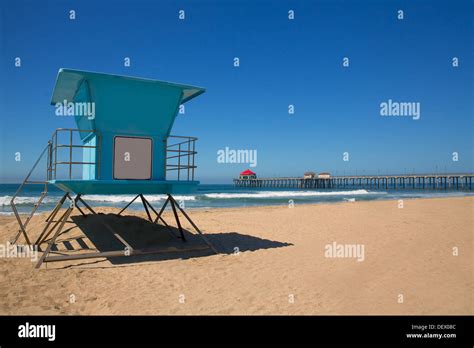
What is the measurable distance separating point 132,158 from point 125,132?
717mm

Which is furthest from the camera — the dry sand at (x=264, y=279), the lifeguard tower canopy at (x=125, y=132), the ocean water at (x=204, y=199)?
the ocean water at (x=204, y=199)

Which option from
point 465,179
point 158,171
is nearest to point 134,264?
point 158,171

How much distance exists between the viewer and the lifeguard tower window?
30.0ft

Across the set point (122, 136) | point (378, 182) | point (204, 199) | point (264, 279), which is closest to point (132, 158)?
point (122, 136)

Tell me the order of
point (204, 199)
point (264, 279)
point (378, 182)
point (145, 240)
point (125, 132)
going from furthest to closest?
1. point (378, 182)
2. point (204, 199)
3. point (145, 240)
4. point (125, 132)
5. point (264, 279)

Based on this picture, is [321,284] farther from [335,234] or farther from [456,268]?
[335,234]

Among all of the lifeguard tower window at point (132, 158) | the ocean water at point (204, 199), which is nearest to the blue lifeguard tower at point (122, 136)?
the lifeguard tower window at point (132, 158)

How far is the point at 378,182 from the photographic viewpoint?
2810 inches

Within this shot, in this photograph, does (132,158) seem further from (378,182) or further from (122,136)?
(378,182)

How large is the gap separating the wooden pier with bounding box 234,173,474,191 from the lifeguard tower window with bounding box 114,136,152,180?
63.1m

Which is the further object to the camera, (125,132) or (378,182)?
(378,182)

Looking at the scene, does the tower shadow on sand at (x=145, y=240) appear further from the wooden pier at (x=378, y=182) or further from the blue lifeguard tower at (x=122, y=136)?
the wooden pier at (x=378, y=182)

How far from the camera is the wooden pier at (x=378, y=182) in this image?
6431cm
